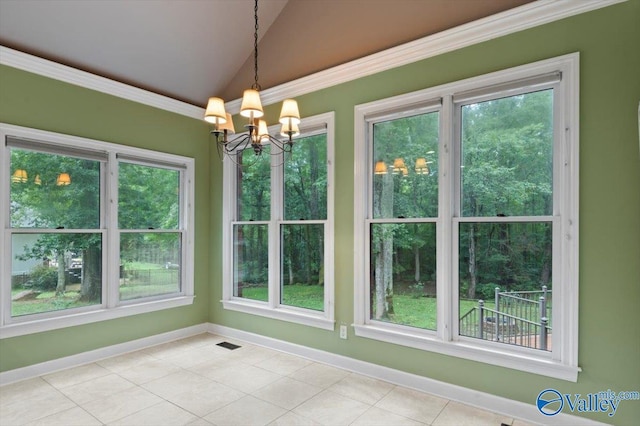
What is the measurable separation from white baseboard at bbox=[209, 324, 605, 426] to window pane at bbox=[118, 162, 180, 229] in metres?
1.82

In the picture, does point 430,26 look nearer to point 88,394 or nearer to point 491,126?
point 491,126

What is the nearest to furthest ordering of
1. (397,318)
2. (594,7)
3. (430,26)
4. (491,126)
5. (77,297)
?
(594,7)
(491,126)
(430,26)
(397,318)
(77,297)

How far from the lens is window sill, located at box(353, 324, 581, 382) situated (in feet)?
8.12

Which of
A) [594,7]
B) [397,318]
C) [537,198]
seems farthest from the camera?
[397,318]

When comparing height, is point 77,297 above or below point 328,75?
below

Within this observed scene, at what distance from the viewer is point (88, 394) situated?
2916mm

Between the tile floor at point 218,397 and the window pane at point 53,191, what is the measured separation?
143 cm

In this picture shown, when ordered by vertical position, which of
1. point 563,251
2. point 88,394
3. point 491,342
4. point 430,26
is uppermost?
point 430,26

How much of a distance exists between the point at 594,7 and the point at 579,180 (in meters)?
1.17

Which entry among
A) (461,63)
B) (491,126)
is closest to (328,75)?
(461,63)

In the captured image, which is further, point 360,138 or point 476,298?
point 360,138

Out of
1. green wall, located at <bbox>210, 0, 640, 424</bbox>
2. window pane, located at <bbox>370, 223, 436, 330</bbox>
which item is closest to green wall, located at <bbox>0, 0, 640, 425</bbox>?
green wall, located at <bbox>210, 0, 640, 424</bbox>

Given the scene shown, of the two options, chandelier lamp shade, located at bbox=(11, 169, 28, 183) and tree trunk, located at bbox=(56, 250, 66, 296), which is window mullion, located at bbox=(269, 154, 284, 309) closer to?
tree trunk, located at bbox=(56, 250, 66, 296)

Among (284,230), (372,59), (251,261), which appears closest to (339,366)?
(284,230)
